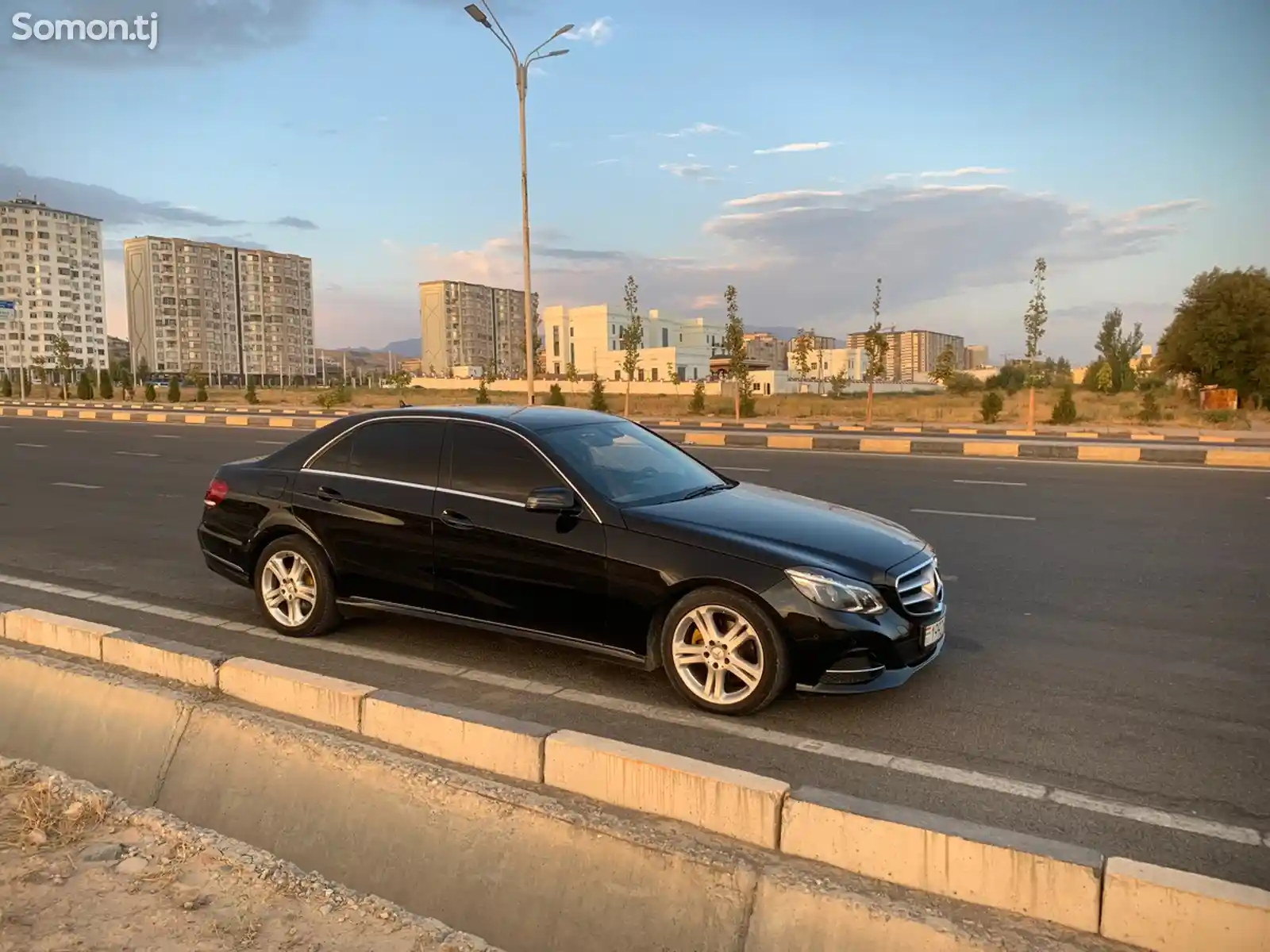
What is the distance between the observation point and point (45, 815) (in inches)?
146

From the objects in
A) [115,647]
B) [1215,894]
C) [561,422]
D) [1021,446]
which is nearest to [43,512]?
[115,647]

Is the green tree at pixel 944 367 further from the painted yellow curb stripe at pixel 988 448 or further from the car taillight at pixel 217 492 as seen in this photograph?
the car taillight at pixel 217 492

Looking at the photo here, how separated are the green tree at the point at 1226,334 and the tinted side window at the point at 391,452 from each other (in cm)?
4056

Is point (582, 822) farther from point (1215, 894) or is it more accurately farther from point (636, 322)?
point (636, 322)

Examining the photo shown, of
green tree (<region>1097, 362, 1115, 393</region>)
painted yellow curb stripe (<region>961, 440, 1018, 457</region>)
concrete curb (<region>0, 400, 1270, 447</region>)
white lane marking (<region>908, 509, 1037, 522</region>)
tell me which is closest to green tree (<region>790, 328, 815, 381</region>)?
concrete curb (<region>0, 400, 1270, 447</region>)

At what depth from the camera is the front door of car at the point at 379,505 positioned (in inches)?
210

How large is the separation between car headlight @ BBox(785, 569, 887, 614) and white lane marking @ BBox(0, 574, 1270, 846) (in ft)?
1.97

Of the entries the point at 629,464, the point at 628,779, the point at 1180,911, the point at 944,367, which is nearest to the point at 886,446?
the point at 629,464

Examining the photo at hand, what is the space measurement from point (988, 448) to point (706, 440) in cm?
695

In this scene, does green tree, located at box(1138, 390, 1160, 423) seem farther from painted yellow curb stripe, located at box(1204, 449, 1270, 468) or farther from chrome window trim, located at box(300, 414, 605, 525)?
chrome window trim, located at box(300, 414, 605, 525)

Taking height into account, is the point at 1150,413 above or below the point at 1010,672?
above

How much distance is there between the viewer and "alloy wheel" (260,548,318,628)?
18.8 ft

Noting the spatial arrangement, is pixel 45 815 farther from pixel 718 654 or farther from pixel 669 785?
pixel 718 654

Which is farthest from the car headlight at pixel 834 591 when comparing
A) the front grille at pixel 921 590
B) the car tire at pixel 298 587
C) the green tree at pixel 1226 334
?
the green tree at pixel 1226 334
